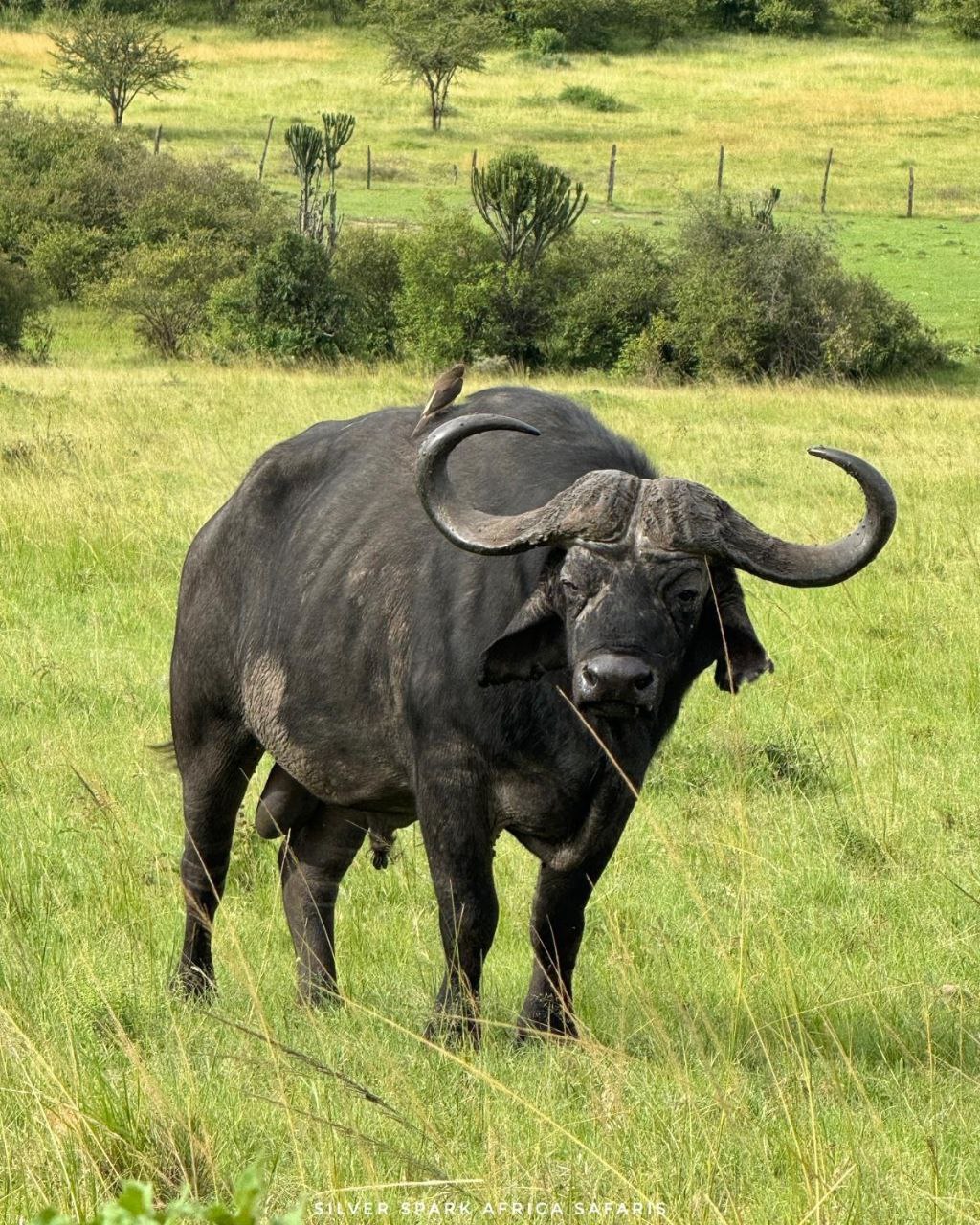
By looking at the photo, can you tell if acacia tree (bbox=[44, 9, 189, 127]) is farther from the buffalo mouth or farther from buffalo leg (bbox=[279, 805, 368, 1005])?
the buffalo mouth

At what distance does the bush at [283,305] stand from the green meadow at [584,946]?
14.0 m

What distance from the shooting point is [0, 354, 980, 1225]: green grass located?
129 inches

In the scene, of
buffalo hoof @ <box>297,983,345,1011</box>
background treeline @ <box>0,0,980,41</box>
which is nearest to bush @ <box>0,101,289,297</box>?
buffalo hoof @ <box>297,983,345,1011</box>

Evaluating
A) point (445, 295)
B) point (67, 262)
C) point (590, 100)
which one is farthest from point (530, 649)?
point (590, 100)

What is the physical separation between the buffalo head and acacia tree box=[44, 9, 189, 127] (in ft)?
200

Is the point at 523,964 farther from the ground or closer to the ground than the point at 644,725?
closer to the ground

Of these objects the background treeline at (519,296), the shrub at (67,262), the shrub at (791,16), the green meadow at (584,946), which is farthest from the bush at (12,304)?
the shrub at (791,16)

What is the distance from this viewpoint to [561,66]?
261 ft

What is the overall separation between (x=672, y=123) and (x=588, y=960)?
6581 cm

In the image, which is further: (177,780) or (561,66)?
(561,66)

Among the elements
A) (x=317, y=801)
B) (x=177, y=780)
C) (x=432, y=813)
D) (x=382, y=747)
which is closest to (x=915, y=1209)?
(x=432, y=813)

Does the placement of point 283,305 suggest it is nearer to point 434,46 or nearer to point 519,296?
point 519,296

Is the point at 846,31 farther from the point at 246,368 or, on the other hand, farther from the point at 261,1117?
the point at 261,1117

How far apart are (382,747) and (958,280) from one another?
3977cm
